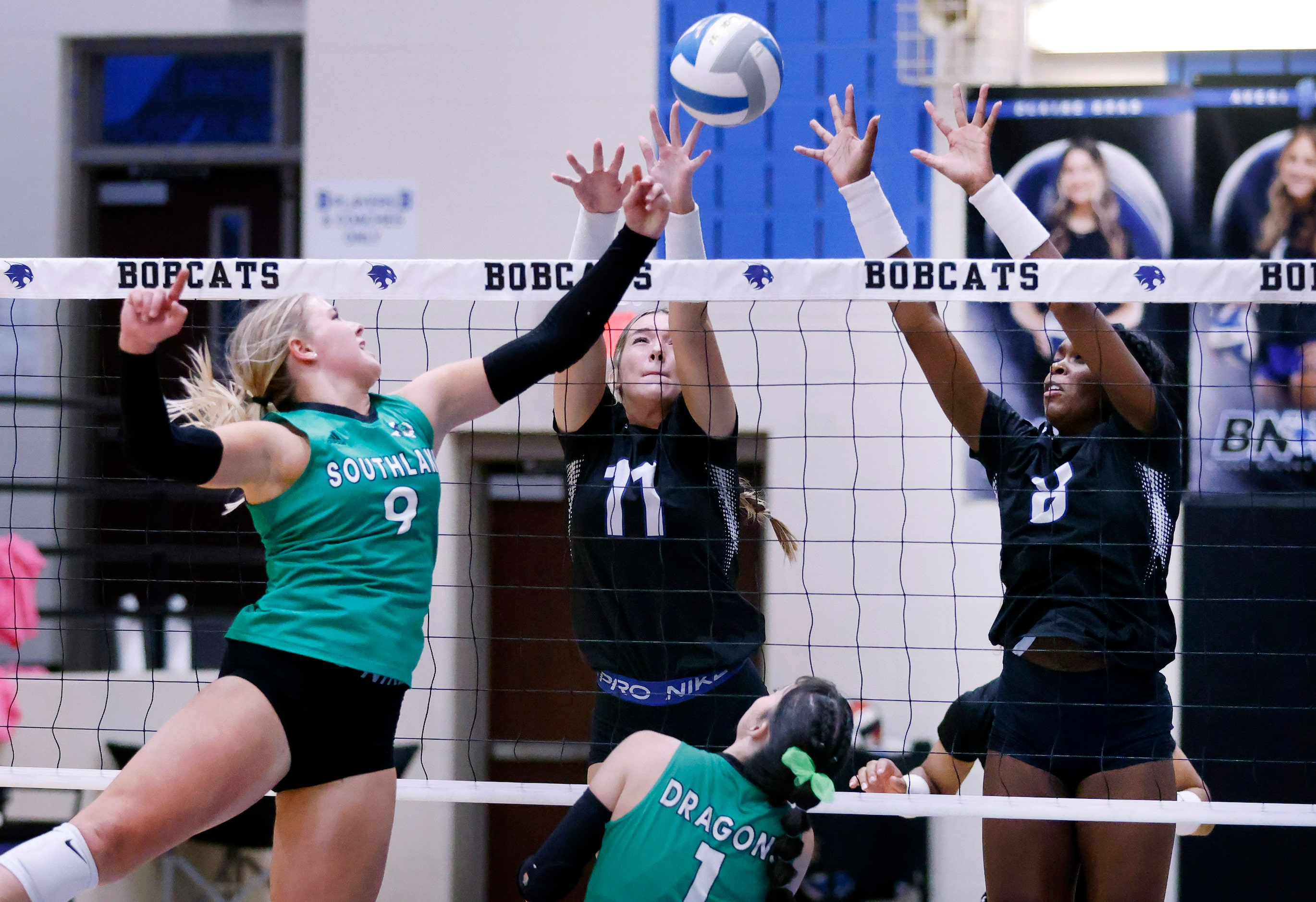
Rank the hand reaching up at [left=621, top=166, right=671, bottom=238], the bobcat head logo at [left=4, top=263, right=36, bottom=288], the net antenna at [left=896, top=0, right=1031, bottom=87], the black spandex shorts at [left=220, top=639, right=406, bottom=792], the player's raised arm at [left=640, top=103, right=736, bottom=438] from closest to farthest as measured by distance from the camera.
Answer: the black spandex shorts at [left=220, top=639, right=406, bottom=792]
the hand reaching up at [left=621, top=166, right=671, bottom=238]
the player's raised arm at [left=640, top=103, right=736, bottom=438]
the bobcat head logo at [left=4, top=263, right=36, bottom=288]
the net antenna at [left=896, top=0, right=1031, bottom=87]

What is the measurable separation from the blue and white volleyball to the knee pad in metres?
2.30

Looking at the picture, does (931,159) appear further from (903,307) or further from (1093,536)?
(1093,536)

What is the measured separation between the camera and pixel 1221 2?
5441 millimetres

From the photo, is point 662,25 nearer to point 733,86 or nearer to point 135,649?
point 733,86

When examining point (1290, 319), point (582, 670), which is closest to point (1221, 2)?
point (1290, 319)

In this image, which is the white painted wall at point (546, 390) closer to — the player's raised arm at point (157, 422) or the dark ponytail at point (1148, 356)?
the dark ponytail at point (1148, 356)

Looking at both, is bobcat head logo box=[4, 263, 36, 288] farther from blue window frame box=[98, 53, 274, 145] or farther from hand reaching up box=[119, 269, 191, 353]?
blue window frame box=[98, 53, 274, 145]

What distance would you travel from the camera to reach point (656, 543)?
3162mm

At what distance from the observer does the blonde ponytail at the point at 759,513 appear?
338cm

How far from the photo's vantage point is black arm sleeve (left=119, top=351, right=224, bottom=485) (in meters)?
2.01

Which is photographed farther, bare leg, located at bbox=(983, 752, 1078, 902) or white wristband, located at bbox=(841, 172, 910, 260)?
white wristband, located at bbox=(841, 172, 910, 260)

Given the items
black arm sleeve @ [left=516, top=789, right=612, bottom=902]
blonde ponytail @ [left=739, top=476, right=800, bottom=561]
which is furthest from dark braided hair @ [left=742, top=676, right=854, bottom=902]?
blonde ponytail @ [left=739, top=476, right=800, bottom=561]

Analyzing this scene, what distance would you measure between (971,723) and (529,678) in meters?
3.11

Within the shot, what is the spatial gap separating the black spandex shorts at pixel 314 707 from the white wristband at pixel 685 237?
4.62ft
